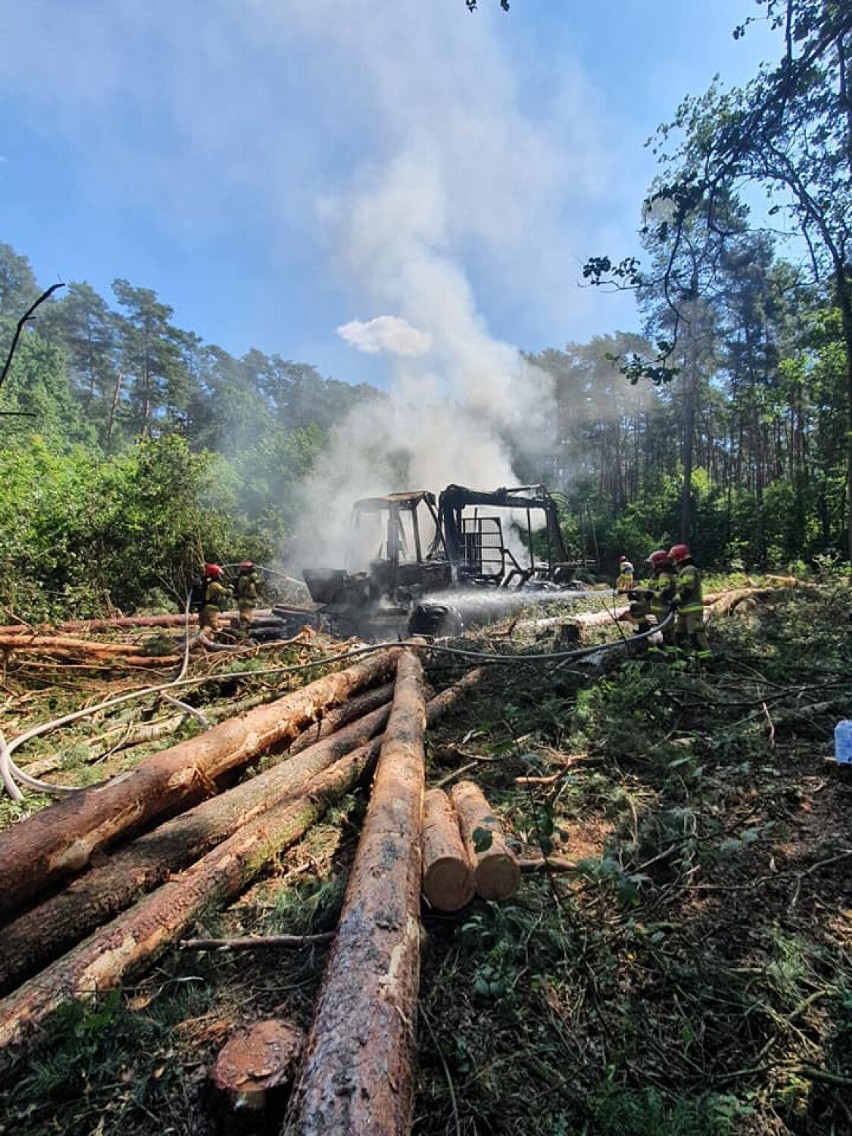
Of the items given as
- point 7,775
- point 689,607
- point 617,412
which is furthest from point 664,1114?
point 617,412

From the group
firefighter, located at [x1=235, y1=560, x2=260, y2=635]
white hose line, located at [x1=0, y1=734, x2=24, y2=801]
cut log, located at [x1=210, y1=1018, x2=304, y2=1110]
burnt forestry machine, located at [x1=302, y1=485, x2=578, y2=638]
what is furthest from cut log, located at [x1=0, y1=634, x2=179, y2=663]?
cut log, located at [x1=210, y1=1018, x2=304, y2=1110]

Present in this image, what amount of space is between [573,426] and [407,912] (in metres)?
46.3

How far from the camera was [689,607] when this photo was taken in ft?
19.7

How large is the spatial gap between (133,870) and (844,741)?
409cm

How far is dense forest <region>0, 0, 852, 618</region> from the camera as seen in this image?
8547 mm

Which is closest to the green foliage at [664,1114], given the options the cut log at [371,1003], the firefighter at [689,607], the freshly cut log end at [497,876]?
the cut log at [371,1003]

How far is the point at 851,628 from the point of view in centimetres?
779

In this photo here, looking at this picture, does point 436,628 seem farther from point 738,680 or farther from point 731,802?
point 731,802

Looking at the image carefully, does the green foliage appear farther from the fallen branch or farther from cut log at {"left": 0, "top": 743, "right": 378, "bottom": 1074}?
cut log at {"left": 0, "top": 743, "right": 378, "bottom": 1074}

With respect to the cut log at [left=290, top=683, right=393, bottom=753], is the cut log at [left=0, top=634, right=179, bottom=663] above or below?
above

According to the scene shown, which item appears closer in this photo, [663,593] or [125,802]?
[125,802]

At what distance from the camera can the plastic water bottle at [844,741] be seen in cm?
324

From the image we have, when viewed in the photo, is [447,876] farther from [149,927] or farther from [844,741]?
[844,741]

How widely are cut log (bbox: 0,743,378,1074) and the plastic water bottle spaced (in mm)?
3322
